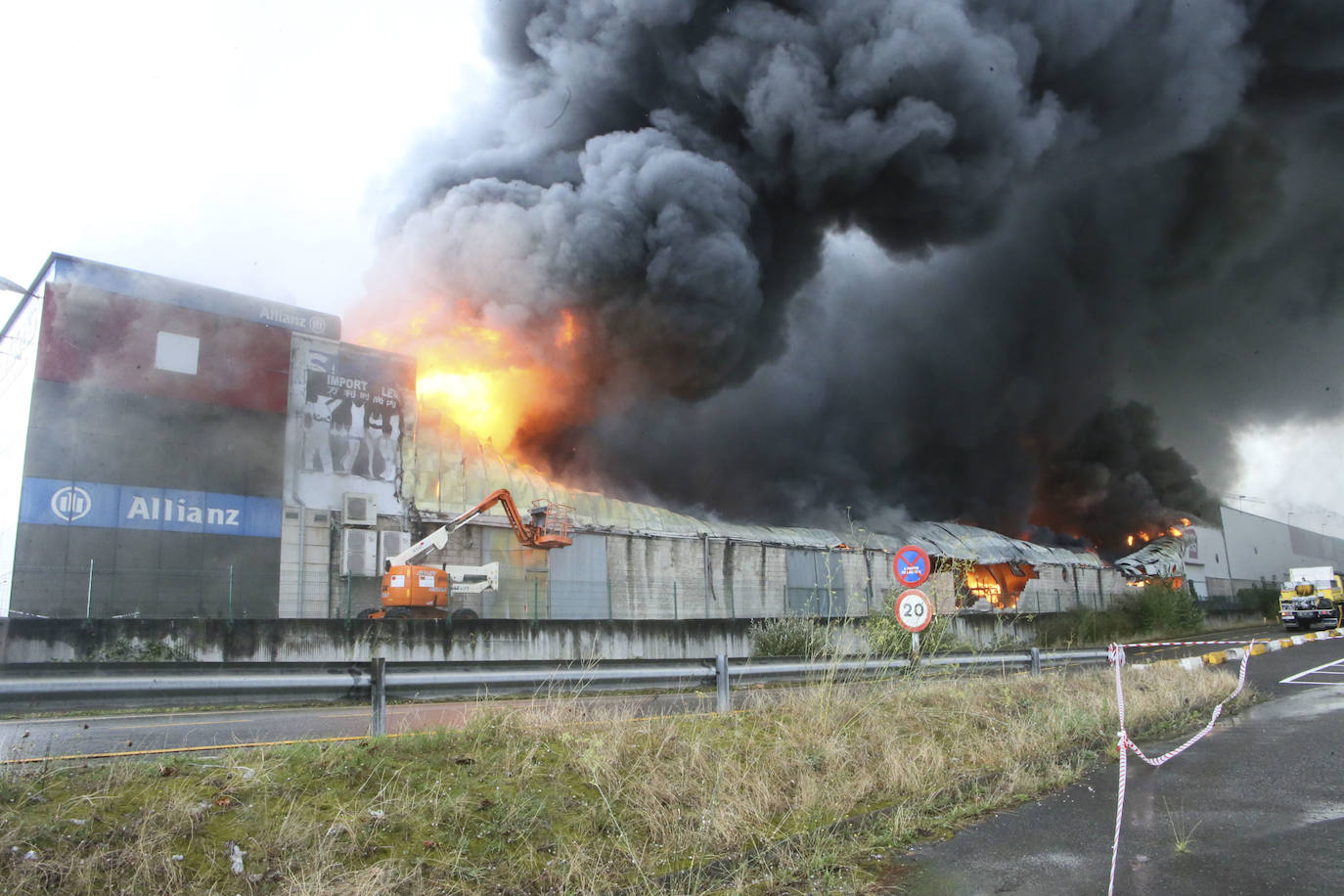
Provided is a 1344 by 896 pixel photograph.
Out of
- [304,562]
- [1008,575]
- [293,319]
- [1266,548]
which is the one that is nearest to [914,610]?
[304,562]

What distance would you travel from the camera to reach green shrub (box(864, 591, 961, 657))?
10492 millimetres

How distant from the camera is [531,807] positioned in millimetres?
4469

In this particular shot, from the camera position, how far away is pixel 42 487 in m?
22.4

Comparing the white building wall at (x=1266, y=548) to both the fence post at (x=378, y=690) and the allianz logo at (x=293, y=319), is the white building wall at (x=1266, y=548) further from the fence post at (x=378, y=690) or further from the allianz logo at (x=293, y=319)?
the fence post at (x=378, y=690)

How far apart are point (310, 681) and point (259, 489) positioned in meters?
22.8

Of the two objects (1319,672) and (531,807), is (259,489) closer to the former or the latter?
(531,807)

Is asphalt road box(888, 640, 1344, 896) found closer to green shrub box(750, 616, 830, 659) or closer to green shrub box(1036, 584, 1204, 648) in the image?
green shrub box(750, 616, 830, 659)

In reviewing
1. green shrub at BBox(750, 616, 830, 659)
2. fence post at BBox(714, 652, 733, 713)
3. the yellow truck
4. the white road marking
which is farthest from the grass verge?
the yellow truck

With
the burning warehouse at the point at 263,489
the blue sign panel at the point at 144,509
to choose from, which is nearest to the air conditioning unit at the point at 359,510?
the burning warehouse at the point at 263,489

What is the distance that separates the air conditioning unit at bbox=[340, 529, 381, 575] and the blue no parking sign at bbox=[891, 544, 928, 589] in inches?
782

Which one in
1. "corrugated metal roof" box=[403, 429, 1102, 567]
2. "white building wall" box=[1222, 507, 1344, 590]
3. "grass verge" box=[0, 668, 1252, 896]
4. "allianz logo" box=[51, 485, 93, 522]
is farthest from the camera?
"white building wall" box=[1222, 507, 1344, 590]

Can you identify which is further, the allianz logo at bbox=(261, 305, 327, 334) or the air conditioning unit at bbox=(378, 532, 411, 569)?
the allianz logo at bbox=(261, 305, 327, 334)

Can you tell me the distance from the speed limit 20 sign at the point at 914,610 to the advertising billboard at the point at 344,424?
21097 mm

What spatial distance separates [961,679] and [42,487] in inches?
904
